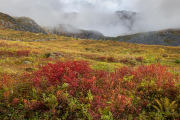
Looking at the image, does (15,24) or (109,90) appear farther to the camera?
(15,24)

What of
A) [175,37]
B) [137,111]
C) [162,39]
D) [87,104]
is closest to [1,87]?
[87,104]

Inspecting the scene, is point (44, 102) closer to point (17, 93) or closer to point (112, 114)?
point (17, 93)

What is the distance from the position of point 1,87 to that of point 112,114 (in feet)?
12.6

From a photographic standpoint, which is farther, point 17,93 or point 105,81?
point 105,81

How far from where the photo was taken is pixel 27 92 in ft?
11.6

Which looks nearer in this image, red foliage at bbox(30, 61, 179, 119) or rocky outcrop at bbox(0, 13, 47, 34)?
red foliage at bbox(30, 61, 179, 119)

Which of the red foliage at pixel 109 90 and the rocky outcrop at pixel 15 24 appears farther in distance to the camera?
the rocky outcrop at pixel 15 24

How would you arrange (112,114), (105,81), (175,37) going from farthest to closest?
1. (175,37)
2. (105,81)
3. (112,114)

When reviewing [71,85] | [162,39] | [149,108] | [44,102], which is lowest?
[149,108]

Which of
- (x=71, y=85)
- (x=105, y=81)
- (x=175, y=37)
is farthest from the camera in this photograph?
(x=175, y=37)

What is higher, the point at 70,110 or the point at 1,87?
the point at 1,87

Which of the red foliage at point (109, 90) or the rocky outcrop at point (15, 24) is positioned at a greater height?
the rocky outcrop at point (15, 24)

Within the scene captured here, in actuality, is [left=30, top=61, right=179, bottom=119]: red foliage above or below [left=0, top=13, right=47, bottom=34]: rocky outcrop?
below

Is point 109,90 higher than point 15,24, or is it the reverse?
point 15,24
